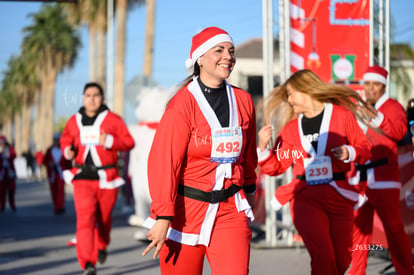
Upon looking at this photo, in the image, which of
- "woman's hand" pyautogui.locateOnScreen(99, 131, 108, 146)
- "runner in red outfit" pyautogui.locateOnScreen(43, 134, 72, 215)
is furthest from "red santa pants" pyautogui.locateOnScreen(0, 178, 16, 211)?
"woman's hand" pyautogui.locateOnScreen(99, 131, 108, 146)

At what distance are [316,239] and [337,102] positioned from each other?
1067 millimetres

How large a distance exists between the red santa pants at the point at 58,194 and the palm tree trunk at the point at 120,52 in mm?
10770

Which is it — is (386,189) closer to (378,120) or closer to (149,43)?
(378,120)

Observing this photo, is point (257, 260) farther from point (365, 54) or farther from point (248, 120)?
point (248, 120)

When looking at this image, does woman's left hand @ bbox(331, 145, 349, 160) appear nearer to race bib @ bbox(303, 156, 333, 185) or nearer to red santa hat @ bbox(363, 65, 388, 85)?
race bib @ bbox(303, 156, 333, 185)

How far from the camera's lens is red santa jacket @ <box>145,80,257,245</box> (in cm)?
381

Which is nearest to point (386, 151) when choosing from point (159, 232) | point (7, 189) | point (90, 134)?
point (90, 134)

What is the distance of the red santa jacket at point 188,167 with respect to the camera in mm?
3807

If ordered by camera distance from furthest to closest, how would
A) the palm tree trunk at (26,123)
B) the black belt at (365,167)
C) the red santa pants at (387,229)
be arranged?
1. the palm tree trunk at (26,123)
2. the black belt at (365,167)
3. the red santa pants at (387,229)

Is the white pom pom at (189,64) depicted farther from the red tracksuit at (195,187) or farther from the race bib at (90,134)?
the race bib at (90,134)

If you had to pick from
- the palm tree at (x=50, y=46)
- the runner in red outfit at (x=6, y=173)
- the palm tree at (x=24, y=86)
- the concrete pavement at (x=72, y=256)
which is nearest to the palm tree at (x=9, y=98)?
the palm tree at (x=24, y=86)

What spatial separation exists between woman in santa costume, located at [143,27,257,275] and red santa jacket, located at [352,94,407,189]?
104 inches

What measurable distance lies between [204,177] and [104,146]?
3876 millimetres

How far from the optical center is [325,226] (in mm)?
5109
